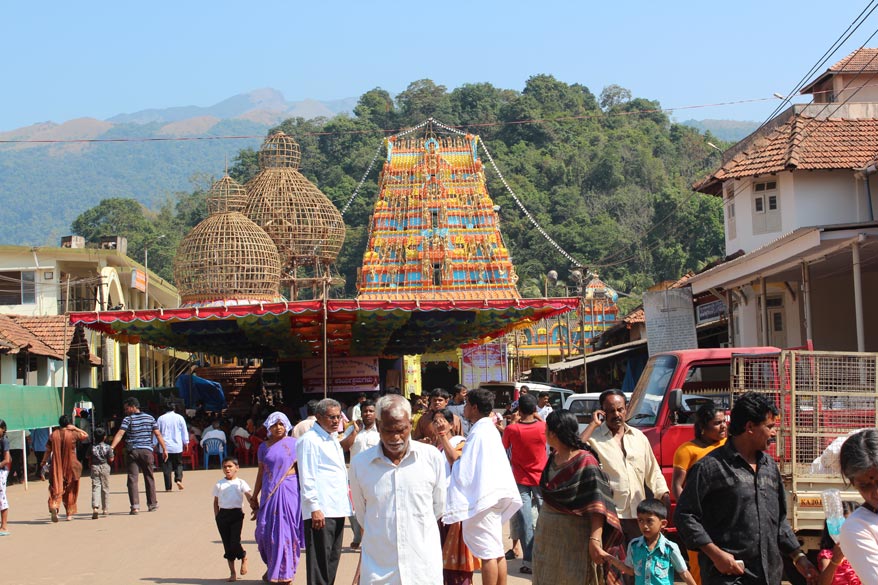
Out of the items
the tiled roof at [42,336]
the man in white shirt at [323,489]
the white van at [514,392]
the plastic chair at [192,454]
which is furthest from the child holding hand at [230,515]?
the tiled roof at [42,336]

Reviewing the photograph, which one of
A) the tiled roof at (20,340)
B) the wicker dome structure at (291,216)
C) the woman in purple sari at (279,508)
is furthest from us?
the wicker dome structure at (291,216)

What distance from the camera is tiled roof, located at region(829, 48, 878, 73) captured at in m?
27.0

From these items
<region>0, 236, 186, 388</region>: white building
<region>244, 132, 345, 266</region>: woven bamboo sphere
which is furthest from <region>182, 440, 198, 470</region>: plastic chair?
<region>244, 132, 345, 266</region>: woven bamboo sphere

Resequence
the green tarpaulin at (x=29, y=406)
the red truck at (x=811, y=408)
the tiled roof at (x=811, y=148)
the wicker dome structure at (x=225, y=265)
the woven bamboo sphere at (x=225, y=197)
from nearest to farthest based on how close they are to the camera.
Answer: the red truck at (x=811, y=408) < the green tarpaulin at (x=29, y=406) < the tiled roof at (x=811, y=148) < the wicker dome structure at (x=225, y=265) < the woven bamboo sphere at (x=225, y=197)

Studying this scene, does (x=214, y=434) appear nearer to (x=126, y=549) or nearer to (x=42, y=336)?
(x=42, y=336)

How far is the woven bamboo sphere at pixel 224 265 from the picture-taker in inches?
1412

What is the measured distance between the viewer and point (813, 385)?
26.6ft

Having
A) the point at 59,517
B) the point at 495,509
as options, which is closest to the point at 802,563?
the point at 495,509

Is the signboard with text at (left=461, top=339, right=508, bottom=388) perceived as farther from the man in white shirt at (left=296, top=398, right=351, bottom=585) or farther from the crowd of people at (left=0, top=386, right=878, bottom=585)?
the man in white shirt at (left=296, top=398, right=351, bottom=585)

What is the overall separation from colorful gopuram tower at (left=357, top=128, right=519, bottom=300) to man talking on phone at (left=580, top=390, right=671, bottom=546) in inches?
1528

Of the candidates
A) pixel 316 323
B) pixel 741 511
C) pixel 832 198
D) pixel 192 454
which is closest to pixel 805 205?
pixel 832 198

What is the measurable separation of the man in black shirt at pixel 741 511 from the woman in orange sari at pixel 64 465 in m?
11.1

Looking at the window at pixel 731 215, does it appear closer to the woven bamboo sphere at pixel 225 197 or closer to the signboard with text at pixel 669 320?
the signboard with text at pixel 669 320

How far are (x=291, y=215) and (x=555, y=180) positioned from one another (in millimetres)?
51431
